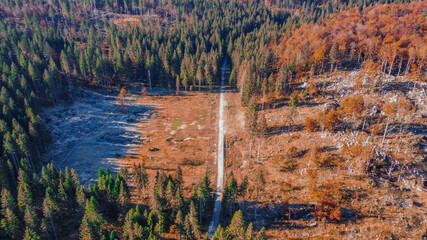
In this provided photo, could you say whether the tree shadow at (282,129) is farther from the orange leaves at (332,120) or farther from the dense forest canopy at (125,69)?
the dense forest canopy at (125,69)

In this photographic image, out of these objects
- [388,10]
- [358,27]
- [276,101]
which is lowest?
[276,101]

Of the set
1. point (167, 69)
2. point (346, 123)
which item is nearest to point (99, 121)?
point (167, 69)

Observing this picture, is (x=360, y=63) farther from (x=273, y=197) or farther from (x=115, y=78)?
(x=115, y=78)

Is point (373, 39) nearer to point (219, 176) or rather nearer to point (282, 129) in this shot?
point (282, 129)

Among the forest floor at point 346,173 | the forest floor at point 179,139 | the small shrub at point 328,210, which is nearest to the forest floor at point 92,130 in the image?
the forest floor at point 179,139

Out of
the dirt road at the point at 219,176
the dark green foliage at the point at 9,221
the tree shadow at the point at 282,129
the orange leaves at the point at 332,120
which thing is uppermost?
the orange leaves at the point at 332,120

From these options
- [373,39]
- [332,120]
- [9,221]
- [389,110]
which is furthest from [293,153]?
[9,221]

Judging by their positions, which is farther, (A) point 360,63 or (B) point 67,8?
(B) point 67,8

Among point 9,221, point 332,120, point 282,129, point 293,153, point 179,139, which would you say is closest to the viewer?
point 9,221
